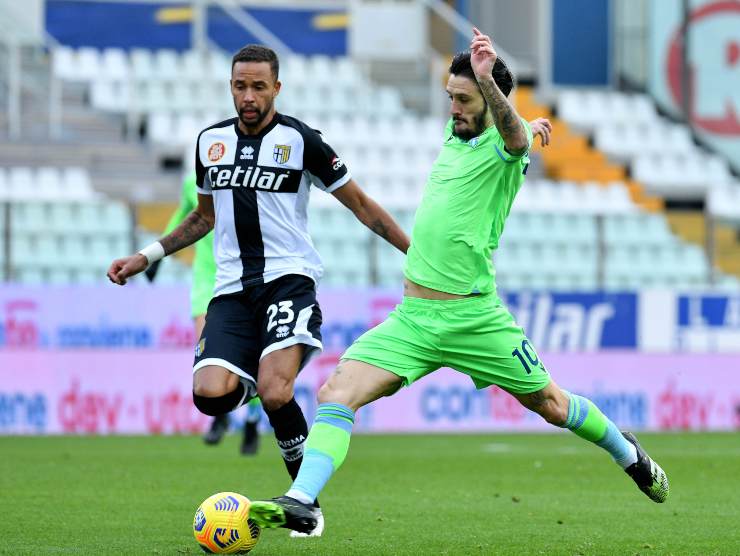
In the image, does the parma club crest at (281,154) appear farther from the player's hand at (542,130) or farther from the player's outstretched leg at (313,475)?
the player's outstretched leg at (313,475)

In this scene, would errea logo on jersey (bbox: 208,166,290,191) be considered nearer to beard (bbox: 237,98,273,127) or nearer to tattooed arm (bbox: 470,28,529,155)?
beard (bbox: 237,98,273,127)

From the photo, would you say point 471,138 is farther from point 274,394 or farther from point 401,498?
point 401,498

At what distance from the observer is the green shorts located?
6.68 metres

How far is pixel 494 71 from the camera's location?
6.79m

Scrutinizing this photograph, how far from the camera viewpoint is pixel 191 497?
29.7ft

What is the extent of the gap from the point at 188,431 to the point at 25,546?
33.2 feet

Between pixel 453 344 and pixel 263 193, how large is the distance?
119cm

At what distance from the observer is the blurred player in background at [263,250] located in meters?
7.04

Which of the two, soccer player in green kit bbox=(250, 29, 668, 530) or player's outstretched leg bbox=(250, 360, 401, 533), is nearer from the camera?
player's outstretched leg bbox=(250, 360, 401, 533)

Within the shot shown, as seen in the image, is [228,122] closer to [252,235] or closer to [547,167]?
[252,235]

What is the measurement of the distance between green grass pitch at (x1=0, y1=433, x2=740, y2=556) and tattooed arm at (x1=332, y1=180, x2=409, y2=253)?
140 cm

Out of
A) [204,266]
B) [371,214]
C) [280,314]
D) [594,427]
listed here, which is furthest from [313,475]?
[204,266]

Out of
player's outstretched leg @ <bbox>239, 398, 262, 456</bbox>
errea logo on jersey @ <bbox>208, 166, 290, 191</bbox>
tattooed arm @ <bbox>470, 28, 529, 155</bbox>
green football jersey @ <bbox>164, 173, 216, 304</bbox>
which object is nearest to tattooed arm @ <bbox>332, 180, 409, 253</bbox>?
errea logo on jersey @ <bbox>208, 166, 290, 191</bbox>

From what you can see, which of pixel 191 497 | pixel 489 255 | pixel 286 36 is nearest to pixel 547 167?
pixel 286 36
